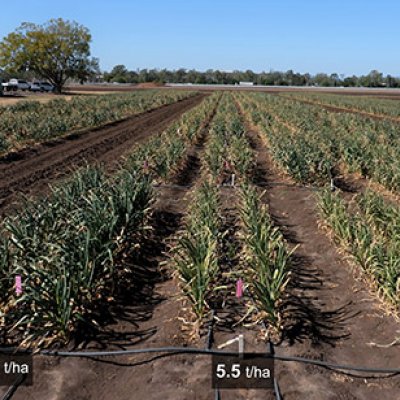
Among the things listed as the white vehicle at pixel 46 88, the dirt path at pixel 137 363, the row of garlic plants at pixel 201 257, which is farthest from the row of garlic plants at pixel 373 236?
the white vehicle at pixel 46 88

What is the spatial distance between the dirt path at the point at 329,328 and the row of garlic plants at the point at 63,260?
1683mm

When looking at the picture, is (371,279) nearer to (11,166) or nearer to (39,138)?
(11,166)

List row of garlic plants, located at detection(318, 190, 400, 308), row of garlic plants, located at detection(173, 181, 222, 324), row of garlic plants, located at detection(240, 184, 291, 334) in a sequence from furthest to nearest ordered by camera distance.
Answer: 1. row of garlic plants, located at detection(318, 190, 400, 308)
2. row of garlic plants, located at detection(173, 181, 222, 324)
3. row of garlic plants, located at detection(240, 184, 291, 334)

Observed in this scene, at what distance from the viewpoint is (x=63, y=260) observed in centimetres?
398

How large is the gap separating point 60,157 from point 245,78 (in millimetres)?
127553

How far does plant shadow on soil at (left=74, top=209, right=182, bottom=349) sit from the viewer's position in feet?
12.7

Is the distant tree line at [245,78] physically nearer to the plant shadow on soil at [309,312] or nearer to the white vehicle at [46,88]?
the white vehicle at [46,88]

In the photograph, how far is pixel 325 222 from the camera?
6266mm

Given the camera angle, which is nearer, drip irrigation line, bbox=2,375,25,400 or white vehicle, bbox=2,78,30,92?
drip irrigation line, bbox=2,375,25,400

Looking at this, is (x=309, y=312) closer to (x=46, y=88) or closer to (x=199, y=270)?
(x=199, y=270)

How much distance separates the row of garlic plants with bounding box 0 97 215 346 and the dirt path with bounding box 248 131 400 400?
168 cm

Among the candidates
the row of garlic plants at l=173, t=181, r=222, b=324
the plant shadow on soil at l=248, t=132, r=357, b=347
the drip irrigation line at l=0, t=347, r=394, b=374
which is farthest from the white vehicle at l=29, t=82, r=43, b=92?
the drip irrigation line at l=0, t=347, r=394, b=374

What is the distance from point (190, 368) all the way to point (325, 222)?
11.2ft

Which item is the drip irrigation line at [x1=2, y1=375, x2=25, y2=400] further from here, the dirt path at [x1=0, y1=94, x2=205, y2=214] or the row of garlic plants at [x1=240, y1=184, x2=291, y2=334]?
the dirt path at [x1=0, y1=94, x2=205, y2=214]
